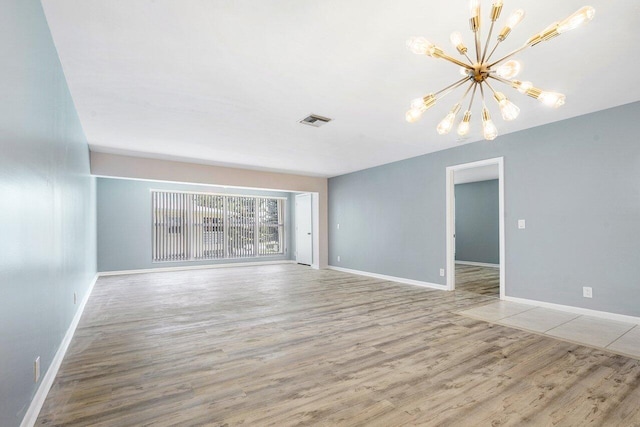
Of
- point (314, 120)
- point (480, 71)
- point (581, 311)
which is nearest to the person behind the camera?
point (480, 71)

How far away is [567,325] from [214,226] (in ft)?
25.6

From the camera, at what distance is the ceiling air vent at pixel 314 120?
3881 millimetres

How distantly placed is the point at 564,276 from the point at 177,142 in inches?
229

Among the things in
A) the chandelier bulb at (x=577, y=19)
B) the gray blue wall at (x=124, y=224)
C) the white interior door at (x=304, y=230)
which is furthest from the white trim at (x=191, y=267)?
the chandelier bulb at (x=577, y=19)

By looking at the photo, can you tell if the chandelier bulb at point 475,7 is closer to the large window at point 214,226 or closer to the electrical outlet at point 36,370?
the electrical outlet at point 36,370

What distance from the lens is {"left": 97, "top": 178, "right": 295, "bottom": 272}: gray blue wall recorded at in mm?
7160

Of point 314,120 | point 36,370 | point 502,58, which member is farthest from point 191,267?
point 502,58

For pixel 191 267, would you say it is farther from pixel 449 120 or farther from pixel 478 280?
pixel 449 120

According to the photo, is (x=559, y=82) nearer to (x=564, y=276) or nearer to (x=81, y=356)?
(x=564, y=276)

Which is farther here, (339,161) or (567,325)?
(339,161)

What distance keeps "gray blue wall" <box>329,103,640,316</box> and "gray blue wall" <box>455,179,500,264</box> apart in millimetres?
3892

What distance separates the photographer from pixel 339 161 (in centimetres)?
644

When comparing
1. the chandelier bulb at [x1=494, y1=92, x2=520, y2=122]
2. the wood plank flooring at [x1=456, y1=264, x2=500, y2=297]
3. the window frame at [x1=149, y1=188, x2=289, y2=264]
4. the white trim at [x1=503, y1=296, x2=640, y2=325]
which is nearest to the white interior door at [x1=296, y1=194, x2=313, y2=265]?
the window frame at [x1=149, y1=188, x2=289, y2=264]

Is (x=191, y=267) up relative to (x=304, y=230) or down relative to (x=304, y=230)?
down
